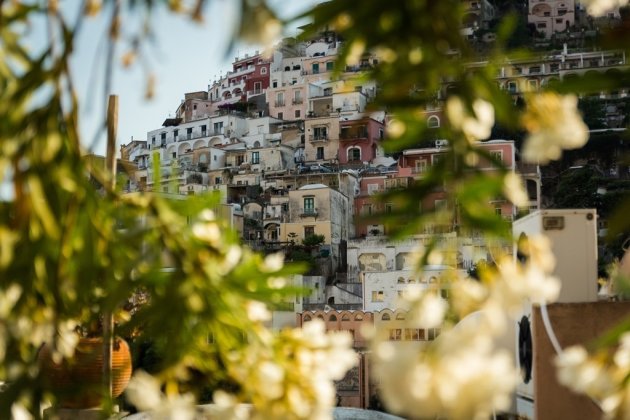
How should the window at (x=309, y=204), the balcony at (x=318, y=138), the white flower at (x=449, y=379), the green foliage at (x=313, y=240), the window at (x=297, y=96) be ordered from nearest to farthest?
the white flower at (x=449, y=379) < the green foliage at (x=313, y=240) < the window at (x=309, y=204) < the balcony at (x=318, y=138) < the window at (x=297, y=96)

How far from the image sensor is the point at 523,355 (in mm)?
5895

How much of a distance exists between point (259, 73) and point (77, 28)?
59.8 meters

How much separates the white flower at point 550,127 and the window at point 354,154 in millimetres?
43410

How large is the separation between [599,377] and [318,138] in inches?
1758

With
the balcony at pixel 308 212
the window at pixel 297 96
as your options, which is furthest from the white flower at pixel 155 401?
the window at pixel 297 96

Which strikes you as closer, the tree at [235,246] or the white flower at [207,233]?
the tree at [235,246]

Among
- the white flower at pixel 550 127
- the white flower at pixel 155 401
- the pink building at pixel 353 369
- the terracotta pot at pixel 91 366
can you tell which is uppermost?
the white flower at pixel 550 127

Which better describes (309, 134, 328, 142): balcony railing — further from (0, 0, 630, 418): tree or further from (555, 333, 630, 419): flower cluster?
(555, 333, 630, 419): flower cluster

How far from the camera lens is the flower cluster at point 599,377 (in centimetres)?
110

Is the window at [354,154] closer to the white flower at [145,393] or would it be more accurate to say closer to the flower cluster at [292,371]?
the flower cluster at [292,371]

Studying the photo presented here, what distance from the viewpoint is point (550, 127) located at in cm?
104

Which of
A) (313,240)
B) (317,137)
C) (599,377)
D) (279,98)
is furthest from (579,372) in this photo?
(279,98)

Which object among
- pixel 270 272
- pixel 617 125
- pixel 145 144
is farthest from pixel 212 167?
pixel 270 272

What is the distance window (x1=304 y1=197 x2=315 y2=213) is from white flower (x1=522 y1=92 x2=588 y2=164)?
3614cm
